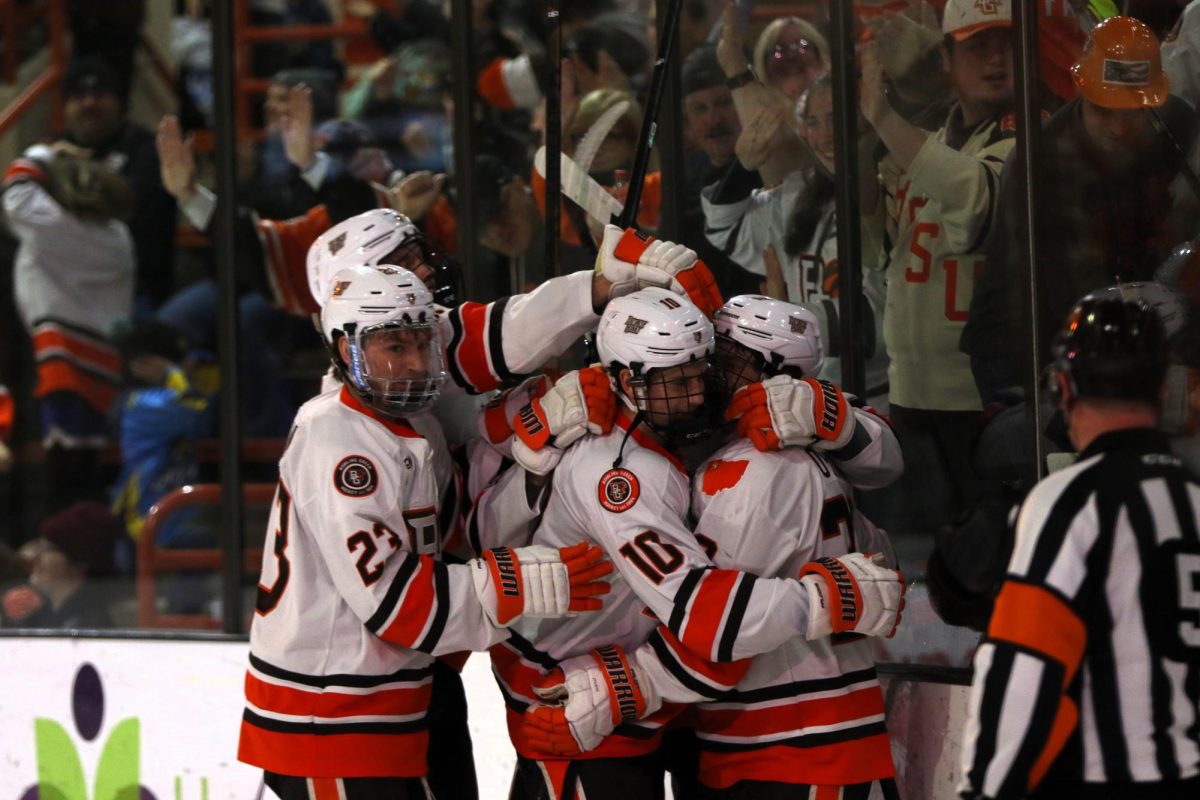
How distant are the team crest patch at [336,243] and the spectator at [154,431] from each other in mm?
2173

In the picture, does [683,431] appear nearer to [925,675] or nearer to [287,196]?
[925,675]

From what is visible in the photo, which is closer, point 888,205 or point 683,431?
point 683,431

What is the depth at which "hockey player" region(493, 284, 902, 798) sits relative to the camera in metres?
2.49

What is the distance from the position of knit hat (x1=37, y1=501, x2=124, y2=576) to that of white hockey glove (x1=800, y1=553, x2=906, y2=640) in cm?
295

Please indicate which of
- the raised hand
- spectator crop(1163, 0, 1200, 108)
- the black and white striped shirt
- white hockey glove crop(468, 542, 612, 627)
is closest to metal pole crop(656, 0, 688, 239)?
spectator crop(1163, 0, 1200, 108)

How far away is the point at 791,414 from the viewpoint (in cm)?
258

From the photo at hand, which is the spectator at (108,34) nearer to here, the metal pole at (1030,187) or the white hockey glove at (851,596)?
the metal pole at (1030,187)

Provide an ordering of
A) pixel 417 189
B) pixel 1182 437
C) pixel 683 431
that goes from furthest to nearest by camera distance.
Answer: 1. pixel 417 189
2. pixel 1182 437
3. pixel 683 431

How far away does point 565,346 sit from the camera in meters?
2.92

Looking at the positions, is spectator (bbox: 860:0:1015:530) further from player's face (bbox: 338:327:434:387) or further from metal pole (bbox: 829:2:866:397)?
player's face (bbox: 338:327:434:387)

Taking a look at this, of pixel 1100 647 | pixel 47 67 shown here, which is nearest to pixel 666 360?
pixel 1100 647

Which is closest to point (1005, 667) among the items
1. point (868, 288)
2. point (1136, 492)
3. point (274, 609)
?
point (1136, 492)

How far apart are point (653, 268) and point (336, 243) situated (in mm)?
615

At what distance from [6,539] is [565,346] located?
10.0 ft
